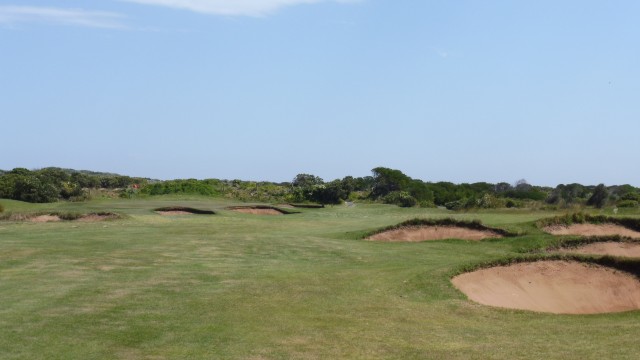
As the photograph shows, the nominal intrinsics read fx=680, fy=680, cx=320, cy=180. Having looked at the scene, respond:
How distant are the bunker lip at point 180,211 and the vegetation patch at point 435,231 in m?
16.8

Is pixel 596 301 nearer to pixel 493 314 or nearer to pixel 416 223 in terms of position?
pixel 493 314

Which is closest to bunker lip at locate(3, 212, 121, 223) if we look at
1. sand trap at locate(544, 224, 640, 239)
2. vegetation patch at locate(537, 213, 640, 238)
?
vegetation patch at locate(537, 213, 640, 238)

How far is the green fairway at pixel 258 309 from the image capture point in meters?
10.3

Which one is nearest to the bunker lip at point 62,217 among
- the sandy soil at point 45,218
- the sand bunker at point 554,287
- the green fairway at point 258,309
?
the sandy soil at point 45,218

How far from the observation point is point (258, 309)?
1312cm

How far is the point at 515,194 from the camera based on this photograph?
273ft

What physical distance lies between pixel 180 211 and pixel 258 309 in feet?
104

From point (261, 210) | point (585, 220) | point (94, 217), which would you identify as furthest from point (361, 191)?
point (585, 220)

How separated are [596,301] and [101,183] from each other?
92.2 meters

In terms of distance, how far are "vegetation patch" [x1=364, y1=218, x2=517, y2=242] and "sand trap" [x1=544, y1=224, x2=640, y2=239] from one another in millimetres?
2411

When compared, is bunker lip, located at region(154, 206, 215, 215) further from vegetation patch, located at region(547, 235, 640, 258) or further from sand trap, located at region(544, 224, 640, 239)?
vegetation patch, located at region(547, 235, 640, 258)

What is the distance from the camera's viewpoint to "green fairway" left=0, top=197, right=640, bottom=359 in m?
10.3

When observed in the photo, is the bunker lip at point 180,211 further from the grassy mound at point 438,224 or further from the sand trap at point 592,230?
the sand trap at point 592,230

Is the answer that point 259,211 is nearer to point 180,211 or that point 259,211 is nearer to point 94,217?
point 180,211
